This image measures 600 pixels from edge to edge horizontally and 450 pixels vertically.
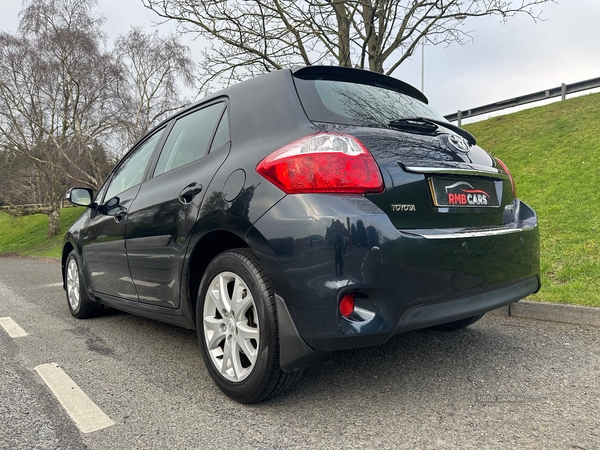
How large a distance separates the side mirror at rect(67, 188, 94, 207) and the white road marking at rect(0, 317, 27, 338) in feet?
4.00

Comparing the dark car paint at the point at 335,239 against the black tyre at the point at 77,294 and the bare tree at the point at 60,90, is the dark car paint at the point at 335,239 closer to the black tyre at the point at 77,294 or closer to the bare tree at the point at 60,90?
the black tyre at the point at 77,294

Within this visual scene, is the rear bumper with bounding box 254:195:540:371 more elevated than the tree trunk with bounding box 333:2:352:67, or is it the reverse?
the tree trunk with bounding box 333:2:352:67

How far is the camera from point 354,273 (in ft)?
6.24

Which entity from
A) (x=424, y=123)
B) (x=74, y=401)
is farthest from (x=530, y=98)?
(x=74, y=401)

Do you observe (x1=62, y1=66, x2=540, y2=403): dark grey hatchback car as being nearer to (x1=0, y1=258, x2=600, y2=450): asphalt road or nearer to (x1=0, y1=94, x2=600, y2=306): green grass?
(x1=0, y1=258, x2=600, y2=450): asphalt road

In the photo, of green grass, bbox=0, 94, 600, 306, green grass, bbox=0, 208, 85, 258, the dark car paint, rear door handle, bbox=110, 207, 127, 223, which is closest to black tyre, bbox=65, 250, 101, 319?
rear door handle, bbox=110, 207, 127, 223

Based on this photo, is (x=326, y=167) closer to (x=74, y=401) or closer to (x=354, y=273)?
(x=354, y=273)

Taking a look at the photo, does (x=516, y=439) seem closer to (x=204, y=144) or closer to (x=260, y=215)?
(x=260, y=215)

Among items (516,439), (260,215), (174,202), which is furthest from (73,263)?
(516,439)

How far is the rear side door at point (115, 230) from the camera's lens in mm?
3420

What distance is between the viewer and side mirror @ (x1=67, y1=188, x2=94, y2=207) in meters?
4.25

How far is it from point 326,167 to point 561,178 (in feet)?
25.3

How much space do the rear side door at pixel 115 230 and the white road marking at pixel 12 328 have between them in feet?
2.32

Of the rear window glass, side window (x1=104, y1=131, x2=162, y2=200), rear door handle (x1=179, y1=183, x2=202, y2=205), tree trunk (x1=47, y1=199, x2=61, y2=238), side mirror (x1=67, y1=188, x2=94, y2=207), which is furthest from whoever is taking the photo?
tree trunk (x1=47, y1=199, x2=61, y2=238)
